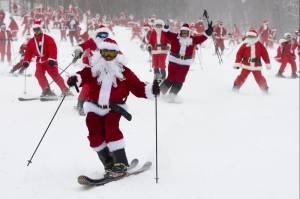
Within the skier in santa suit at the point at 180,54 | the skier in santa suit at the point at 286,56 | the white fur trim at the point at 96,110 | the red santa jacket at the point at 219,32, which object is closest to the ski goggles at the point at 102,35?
the skier in santa suit at the point at 180,54

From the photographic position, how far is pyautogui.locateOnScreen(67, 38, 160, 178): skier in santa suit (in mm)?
5152

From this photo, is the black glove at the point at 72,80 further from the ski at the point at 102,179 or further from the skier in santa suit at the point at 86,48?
the skier in santa suit at the point at 86,48

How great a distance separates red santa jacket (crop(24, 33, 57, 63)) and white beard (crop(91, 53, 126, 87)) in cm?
463

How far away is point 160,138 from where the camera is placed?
709 centimetres

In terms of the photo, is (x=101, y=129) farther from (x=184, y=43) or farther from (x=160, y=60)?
(x=160, y=60)

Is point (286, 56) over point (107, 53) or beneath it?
beneath

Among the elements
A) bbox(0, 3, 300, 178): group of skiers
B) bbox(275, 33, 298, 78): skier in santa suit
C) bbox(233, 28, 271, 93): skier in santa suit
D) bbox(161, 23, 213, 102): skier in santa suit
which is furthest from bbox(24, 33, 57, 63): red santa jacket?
bbox(275, 33, 298, 78): skier in santa suit

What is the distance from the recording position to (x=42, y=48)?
31.6 feet

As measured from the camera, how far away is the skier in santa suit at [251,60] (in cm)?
1166

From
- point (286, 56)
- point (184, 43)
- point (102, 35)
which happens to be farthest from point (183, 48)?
point (286, 56)

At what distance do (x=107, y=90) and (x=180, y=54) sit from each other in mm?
4995

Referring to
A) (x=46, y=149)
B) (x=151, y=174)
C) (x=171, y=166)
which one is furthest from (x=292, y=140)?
(x=46, y=149)

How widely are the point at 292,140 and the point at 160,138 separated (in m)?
2.24

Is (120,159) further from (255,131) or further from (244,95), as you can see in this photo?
(244,95)
